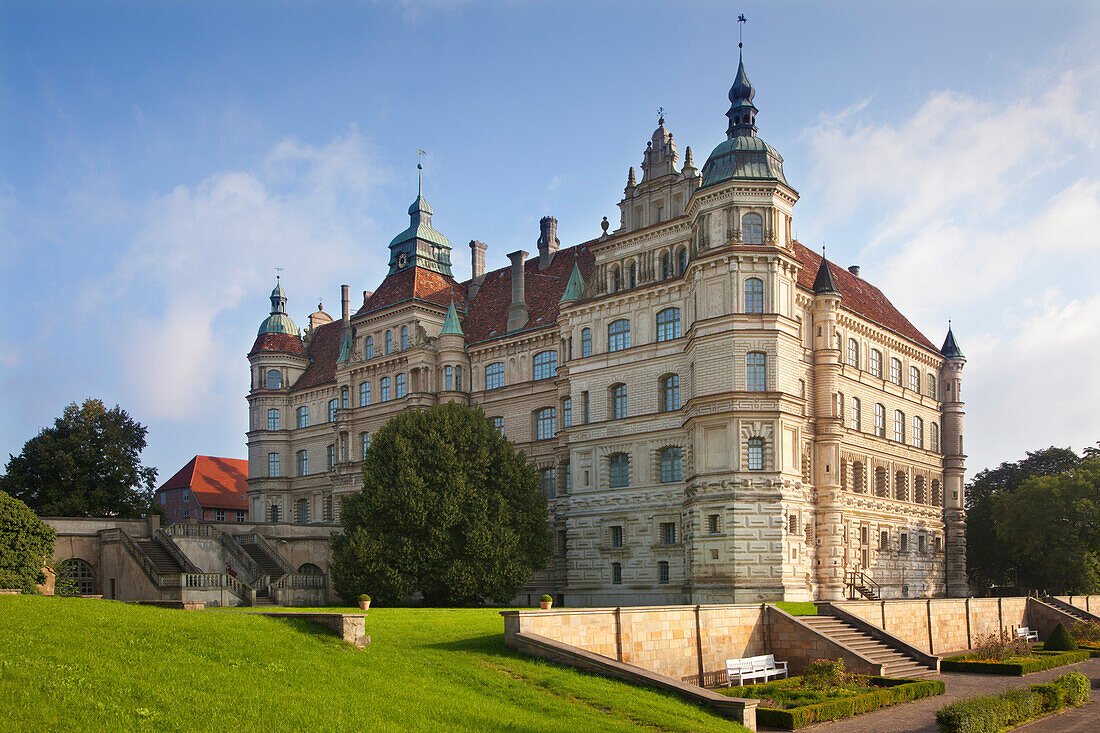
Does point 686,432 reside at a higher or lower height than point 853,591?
higher

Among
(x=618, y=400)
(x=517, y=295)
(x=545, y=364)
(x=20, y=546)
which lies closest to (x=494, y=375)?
(x=545, y=364)

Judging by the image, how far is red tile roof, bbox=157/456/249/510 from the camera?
319 ft

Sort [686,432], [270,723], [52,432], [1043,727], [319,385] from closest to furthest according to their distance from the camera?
1. [270,723]
2. [1043,727]
3. [686,432]
4. [52,432]
5. [319,385]

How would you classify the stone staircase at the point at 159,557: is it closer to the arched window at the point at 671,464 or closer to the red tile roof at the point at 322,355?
the red tile roof at the point at 322,355

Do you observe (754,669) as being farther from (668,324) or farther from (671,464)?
(668,324)

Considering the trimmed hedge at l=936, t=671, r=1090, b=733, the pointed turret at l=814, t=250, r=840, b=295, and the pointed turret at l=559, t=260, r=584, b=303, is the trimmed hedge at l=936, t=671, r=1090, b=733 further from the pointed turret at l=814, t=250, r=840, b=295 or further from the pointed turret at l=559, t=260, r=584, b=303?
the pointed turret at l=559, t=260, r=584, b=303

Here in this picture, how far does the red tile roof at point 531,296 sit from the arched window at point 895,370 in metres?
19.6

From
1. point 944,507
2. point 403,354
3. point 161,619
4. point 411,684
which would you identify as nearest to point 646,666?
point 411,684

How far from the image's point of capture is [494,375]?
61531 millimetres

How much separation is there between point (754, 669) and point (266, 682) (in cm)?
1684

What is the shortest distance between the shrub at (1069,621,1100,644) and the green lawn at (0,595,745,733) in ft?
102

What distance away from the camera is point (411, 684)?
20.3 metres

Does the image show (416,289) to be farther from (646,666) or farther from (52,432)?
(646,666)

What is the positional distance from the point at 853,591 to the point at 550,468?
17815 millimetres
